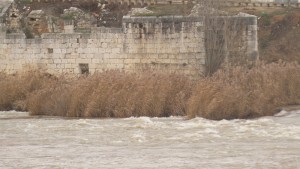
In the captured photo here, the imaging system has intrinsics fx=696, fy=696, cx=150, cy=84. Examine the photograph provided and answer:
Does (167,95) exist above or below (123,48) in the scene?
below

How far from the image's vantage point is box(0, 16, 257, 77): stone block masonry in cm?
2439

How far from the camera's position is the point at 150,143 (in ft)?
51.2

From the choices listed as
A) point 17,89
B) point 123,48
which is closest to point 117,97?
point 17,89

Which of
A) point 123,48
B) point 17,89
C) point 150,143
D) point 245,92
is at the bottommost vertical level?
point 150,143

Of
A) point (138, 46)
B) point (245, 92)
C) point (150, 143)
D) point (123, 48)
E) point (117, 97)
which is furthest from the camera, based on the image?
point (123, 48)

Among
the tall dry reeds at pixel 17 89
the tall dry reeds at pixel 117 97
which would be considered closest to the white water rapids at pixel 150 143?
the tall dry reeds at pixel 117 97

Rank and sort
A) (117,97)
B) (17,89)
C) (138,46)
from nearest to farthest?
(117,97) → (17,89) → (138,46)

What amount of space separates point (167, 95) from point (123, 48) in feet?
17.2

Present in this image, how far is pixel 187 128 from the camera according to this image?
17.4 meters

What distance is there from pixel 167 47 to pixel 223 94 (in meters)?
6.03

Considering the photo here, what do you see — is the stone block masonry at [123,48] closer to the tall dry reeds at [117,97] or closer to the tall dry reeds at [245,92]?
the tall dry reeds at [245,92]

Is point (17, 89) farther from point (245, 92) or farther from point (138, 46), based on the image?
point (245, 92)

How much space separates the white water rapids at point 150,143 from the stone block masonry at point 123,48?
5458 mm

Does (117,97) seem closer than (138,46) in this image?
Yes
